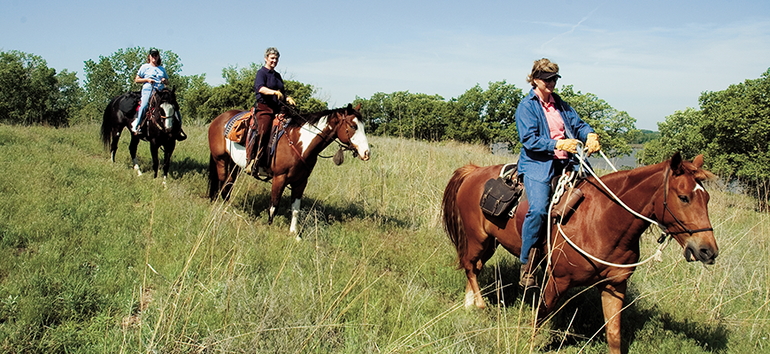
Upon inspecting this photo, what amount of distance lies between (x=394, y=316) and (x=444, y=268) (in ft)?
6.01

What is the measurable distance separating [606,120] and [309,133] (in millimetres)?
48839

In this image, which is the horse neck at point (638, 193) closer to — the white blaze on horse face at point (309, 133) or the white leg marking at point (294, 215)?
the white blaze on horse face at point (309, 133)

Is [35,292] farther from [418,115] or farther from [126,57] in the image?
[126,57]

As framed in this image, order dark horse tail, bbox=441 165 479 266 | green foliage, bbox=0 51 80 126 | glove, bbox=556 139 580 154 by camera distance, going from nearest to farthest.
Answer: glove, bbox=556 139 580 154 → dark horse tail, bbox=441 165 479 266 → green foliage, bbox=0 51 80 126

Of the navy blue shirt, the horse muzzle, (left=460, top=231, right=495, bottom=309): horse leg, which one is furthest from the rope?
the navy blue shirt

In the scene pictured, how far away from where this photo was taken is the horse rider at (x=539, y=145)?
3.85 m

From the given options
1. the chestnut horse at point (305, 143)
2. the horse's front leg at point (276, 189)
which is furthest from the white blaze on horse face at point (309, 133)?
the horse's front leg at point (276, 189)

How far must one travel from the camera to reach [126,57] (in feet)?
185

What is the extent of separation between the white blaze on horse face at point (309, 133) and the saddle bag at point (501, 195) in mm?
3137

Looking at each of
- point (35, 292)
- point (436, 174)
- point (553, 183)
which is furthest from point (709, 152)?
point (35, 292)

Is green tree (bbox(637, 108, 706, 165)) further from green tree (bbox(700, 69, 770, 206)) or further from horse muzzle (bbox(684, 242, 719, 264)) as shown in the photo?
horse muzzle (bbox(684, 242, 719, 264))

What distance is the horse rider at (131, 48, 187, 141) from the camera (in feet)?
28.6

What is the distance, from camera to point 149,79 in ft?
28.4

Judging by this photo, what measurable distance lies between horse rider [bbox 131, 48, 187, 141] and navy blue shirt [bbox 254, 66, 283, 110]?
3.03 metres
